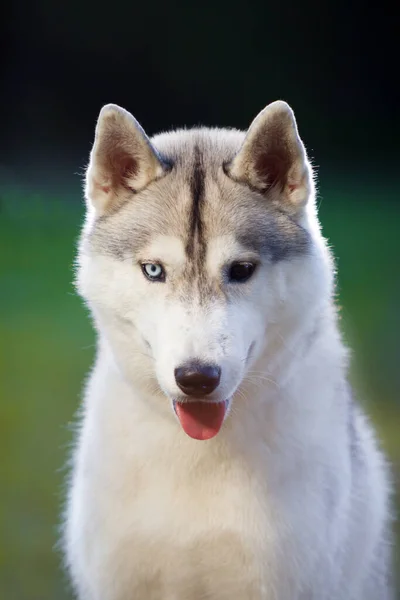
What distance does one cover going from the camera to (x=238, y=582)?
4.92 feet

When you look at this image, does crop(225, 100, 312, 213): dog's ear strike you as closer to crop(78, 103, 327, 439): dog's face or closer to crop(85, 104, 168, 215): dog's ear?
crop(78, 103, 327, 439): dog's face

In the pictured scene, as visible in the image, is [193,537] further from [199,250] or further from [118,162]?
[118,162]

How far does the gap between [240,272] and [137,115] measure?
860 millimetres

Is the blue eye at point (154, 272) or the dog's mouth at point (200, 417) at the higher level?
the blue eye at point (154, 272)

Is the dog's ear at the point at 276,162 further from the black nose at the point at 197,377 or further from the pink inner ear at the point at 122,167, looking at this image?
the black nose at the point at 197,377

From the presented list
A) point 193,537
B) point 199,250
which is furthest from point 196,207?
point 193,537

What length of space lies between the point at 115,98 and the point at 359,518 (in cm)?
116

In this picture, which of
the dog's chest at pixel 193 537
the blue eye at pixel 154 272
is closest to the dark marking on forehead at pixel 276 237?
the blue eye at pixel 154 272

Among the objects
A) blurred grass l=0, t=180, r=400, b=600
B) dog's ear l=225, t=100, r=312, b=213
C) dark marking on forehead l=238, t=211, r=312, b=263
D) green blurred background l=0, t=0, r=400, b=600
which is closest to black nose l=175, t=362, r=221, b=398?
dark marking on forehead l=238, t=211, r=312, b=263

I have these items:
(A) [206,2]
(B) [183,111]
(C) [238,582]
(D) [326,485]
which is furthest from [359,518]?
(A) [206,2]

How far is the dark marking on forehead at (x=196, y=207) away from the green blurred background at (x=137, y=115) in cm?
55

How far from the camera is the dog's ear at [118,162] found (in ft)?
4.59

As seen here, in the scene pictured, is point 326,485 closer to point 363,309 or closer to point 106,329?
point 106,329

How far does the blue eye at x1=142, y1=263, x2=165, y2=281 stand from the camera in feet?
4.55
